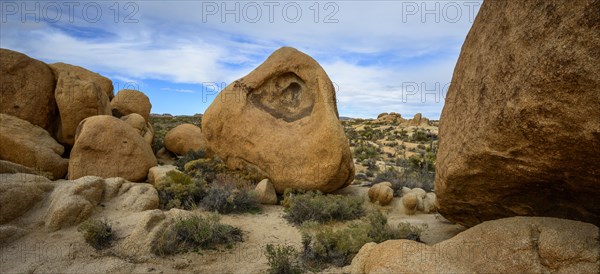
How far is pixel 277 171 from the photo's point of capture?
28.3 feet

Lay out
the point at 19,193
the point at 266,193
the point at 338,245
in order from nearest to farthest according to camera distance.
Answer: the point at 338,245 → the point at 19,193 → the point at 266,193

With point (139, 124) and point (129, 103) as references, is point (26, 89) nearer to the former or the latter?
point (139, 124)

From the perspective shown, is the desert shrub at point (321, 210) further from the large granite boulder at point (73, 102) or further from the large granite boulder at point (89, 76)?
the large granite boulder at point (89, 76)

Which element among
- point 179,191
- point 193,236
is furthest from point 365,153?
point 193,236

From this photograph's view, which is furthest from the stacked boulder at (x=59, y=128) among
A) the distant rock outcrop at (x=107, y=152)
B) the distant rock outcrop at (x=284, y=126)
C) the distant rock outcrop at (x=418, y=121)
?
the distant rock outcrop at (x=418, y=121)

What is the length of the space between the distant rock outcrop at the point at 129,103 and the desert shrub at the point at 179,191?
6712mm

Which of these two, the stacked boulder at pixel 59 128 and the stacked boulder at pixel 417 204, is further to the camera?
the stacked boulder at pixel 59 128

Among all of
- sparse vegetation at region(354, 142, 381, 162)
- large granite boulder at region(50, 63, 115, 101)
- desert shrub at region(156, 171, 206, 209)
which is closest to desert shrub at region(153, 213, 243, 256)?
desert shrub at region(156, 171, 206, 209)

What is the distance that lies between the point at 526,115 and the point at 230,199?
5.42 m

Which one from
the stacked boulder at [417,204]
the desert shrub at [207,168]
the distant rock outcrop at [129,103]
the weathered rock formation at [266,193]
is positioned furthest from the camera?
the distant rock outcrop at [129,103]

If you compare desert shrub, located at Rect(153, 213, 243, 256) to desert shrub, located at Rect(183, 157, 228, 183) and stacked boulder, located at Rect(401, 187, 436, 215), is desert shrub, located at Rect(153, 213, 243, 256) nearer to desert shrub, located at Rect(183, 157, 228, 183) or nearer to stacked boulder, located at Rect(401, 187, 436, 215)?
desert shrub, located at Rect(183, 157, 228, 183)

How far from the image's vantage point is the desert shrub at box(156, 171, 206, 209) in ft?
23.6

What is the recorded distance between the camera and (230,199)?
7.07 metres

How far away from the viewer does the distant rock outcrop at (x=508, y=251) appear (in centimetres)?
310
